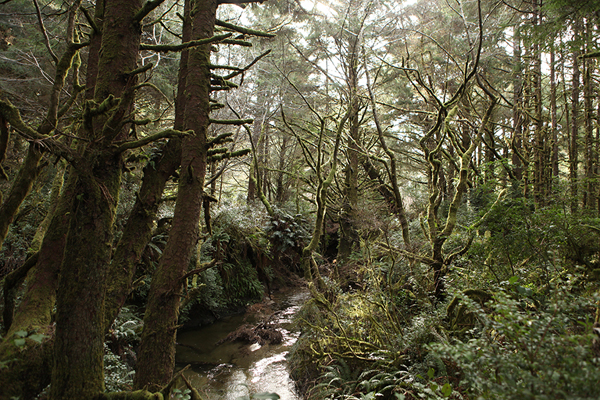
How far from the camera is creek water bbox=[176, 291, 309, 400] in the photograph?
521 centimetres

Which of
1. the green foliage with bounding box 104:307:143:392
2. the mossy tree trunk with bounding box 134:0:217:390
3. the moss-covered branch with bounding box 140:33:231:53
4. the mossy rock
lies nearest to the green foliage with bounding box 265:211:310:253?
the green foliage with bounding box 104:307:143:392

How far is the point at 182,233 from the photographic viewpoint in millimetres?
3264

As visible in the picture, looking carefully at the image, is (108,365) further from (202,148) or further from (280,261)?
(280,261)

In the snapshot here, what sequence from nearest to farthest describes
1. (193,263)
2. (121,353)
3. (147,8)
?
(147,8), (121,353), (193,263)

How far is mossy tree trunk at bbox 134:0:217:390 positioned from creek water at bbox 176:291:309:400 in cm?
176

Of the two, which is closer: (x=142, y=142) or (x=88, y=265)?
(x=88, y=265)

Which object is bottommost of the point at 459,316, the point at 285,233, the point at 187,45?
the point at 459,316

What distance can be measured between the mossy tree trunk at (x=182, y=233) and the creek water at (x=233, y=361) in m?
1.76

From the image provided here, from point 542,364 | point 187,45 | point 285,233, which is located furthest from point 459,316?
point 285,233

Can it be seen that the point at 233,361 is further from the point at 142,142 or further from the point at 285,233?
the point at 142,142

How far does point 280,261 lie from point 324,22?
8.34 metres

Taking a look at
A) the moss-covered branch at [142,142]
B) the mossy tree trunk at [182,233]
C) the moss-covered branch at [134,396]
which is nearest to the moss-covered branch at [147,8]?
the mossy tree trunk at [182,233]

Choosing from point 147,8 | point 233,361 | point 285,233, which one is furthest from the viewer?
point 285,233

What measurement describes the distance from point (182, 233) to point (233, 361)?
418 centimetres
